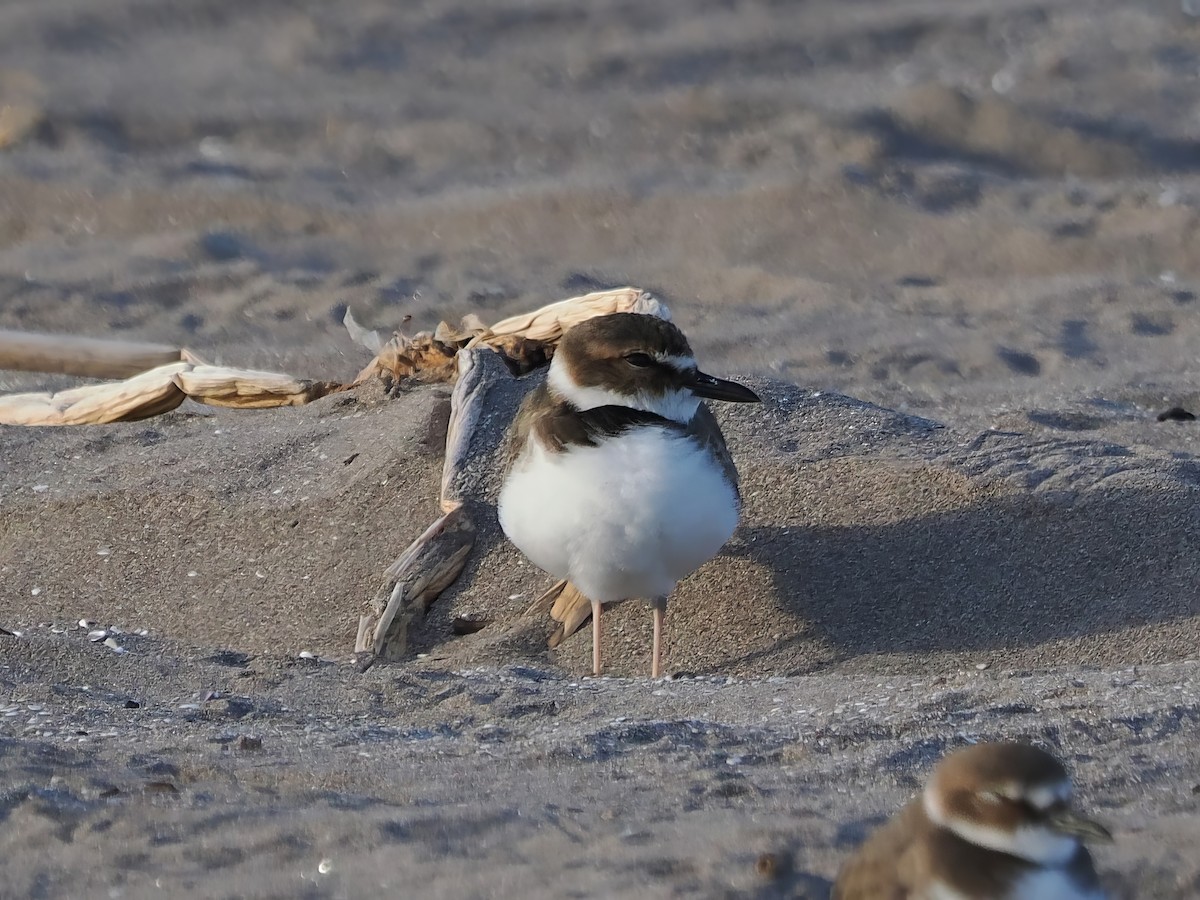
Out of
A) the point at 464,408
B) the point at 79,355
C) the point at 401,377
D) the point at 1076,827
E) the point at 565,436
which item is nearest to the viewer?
the point at 1076,827

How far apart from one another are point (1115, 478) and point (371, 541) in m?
2.57

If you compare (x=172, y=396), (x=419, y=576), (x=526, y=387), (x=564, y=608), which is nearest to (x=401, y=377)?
(x=526, y=387)

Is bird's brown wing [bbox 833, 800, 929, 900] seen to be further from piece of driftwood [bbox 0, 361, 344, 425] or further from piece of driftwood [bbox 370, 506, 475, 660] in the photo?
piece of driftwood [bbox 0, 361, 344, 425]

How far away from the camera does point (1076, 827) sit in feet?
8.63

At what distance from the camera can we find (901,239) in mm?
9789

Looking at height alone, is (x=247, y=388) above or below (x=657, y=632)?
above

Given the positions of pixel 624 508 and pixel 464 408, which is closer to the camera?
pixel 624 508

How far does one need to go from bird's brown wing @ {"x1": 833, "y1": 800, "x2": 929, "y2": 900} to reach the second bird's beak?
0.21 metres

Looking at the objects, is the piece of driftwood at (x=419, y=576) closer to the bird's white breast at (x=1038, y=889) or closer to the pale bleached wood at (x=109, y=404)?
the pale bleached wood at (x=109, y=404)

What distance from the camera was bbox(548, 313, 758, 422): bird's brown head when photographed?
490 centimetres

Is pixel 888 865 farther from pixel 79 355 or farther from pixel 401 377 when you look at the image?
pixel 79 355

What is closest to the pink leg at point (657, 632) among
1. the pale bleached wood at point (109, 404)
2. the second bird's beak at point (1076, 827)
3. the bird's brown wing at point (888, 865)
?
the bird's brown wing at point (888, 865)

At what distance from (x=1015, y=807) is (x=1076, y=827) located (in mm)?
97

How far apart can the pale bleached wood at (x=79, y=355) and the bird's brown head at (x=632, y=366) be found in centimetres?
313
